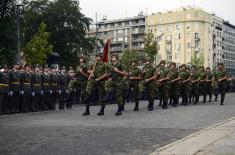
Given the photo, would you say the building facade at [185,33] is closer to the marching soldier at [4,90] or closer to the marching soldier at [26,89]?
the marching soldier at [26,89]

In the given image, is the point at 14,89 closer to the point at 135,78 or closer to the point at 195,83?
the point at 135,78

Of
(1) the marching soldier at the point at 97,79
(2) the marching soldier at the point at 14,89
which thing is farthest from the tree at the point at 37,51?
(1) the marching soldier at the point at 97,79

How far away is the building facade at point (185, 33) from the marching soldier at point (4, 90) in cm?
11016

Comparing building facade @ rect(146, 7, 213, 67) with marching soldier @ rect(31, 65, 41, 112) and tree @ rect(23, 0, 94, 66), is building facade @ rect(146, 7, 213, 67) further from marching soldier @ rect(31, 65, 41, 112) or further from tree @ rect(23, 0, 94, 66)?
marching soldier @ rect(31, 65, 41, 112)

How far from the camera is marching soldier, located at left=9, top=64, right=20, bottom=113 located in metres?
18.6

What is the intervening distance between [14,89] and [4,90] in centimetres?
75

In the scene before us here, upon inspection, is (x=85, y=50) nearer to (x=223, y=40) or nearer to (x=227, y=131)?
(x=227, y=131)

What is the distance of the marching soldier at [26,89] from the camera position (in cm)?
1917

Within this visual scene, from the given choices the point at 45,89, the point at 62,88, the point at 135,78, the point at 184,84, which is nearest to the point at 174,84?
the point at 184,84

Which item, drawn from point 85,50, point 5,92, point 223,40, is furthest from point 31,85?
point 223,40

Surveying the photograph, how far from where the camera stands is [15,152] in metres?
8.90

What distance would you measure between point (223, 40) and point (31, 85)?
461 feet

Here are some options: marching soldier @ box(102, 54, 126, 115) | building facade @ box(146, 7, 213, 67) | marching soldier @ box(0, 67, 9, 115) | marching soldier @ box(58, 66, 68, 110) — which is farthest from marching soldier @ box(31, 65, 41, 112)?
building facade @ box(146, 7, 213, 67)

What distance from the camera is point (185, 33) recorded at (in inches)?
5226
